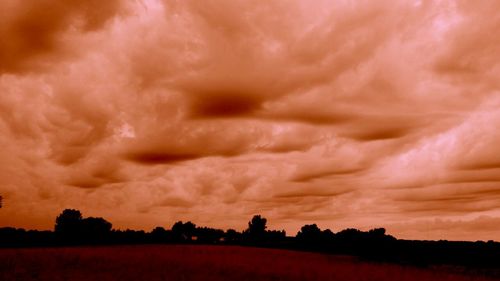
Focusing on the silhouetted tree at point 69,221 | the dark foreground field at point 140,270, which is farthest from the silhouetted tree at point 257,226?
the dark foreground field at point 140,270

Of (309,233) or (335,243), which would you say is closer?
(335,243)

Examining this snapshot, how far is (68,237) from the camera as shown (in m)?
92.8

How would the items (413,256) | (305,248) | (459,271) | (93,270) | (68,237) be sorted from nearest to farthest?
(93,270), (459,271), (413,256), (68,237), (305,248)

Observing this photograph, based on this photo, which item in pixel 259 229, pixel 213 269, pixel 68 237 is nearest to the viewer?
pixel 213 269

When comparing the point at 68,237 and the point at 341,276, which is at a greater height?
the point at 68,237

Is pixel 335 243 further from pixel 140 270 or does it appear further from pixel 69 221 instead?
pixel 69 221

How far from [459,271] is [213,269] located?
45834mm

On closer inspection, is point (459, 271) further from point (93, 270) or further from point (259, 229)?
point (259, 229)

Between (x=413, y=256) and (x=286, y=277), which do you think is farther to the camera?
(x=413, y=256)

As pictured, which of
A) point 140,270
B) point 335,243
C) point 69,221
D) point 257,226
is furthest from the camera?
point 257,226

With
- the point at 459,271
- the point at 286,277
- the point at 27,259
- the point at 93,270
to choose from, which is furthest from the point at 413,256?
the point at 27,259

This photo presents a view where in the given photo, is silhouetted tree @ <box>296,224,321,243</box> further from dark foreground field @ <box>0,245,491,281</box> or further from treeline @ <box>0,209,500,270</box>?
dark foreground field @ <box>0,245,491,281</box>

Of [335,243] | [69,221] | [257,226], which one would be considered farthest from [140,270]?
[257,226]

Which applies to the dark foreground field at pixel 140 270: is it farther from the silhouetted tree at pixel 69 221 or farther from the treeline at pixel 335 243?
the silhouetted tree at pixel 69 221
